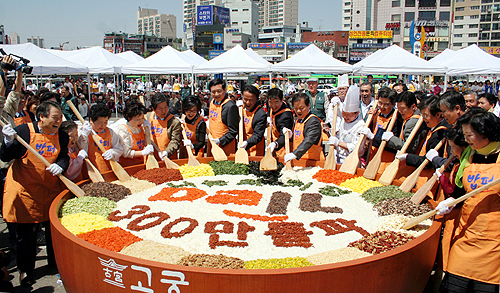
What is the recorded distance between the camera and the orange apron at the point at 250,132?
24.0ft

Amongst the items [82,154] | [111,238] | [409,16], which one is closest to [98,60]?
[82,154]

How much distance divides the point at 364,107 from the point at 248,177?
4000 millimetres

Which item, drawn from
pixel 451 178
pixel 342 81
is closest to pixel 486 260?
pixel 451 178

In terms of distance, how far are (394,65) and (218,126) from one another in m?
10.1

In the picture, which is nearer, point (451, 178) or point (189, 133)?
point (451, 178)

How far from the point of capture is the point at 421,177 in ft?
17.4

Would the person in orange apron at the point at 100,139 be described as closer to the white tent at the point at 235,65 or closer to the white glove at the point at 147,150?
the white glove at the point at 147,150

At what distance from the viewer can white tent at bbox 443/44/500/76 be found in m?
16.1

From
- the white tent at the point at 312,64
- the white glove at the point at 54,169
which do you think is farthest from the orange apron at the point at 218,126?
the white tent at the point at 312,64

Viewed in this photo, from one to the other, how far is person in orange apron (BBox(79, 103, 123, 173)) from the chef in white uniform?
3643mm

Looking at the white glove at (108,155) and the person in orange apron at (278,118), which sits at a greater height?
the person in orange apron at (278,118)

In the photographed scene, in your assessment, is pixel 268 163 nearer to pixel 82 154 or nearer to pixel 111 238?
pixel 82 154

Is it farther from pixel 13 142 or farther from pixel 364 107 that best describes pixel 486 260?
pixel 364 107

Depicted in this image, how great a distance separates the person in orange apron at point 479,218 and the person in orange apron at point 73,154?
15.9ft
